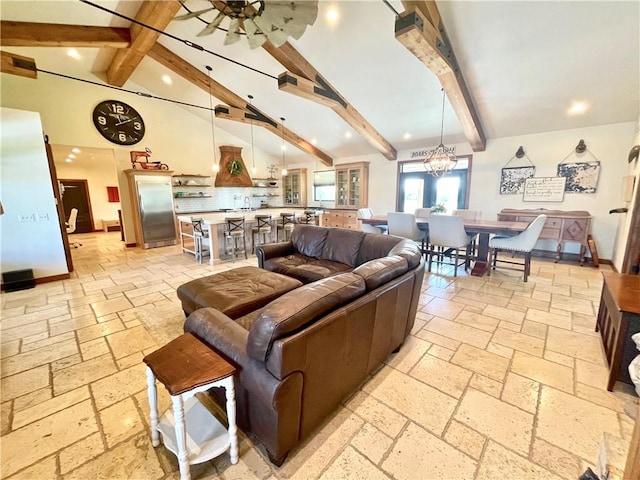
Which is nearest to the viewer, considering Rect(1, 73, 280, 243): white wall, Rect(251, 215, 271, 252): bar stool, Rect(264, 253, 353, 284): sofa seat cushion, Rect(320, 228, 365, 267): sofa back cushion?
Rect(264, 253, 353, 284): sofa seat cushion

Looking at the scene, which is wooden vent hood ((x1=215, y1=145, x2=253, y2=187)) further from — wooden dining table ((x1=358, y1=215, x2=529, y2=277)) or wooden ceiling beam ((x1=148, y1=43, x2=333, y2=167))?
wooden dining table ((x1=358, y1=215, x2=529, y2=277))

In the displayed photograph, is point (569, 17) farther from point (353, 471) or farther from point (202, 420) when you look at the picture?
point (202, 420)

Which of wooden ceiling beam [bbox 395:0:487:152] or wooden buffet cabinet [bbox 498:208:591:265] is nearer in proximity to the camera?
wooden ceiling beam [bbox 395:0:487:152]

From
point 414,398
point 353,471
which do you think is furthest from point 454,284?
point 353,471

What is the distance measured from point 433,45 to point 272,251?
10.6 feet

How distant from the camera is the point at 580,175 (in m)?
4.88

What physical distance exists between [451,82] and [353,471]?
4.61 m

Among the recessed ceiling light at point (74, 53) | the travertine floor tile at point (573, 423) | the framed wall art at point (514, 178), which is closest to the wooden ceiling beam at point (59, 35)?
the recessed ceiling light at point (74, 53)

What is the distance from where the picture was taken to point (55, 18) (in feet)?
12.1

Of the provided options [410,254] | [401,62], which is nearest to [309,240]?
[410,254]

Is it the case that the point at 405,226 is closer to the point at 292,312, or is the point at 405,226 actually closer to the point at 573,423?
the point at 573,423

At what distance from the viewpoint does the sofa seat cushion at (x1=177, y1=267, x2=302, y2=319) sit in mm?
2141

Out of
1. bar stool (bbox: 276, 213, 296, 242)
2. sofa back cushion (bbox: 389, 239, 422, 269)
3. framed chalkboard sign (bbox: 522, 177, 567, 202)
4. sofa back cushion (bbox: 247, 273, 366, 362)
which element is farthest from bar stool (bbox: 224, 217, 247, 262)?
framed chalkboard sign (bbox: 522, 177, 567, 202)

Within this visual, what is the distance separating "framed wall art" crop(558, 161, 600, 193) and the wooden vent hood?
7.82 metres
